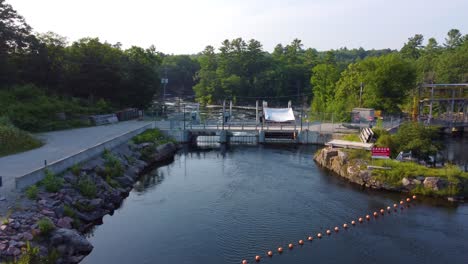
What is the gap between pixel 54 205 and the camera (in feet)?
75.3

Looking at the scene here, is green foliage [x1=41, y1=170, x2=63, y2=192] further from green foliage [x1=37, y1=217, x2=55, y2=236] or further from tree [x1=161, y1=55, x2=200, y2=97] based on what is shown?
tree [x1=161, y1=55, x2=200, y2=97]

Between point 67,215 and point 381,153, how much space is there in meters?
24.0

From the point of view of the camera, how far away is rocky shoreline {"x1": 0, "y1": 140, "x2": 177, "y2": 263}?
1852cm

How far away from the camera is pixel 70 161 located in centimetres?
2820

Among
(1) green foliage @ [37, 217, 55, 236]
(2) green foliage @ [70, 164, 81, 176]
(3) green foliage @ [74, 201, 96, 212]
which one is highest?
(2) green foliage @ [70, 164, 81, 176]

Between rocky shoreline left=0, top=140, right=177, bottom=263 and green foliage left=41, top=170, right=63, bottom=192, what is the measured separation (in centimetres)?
26

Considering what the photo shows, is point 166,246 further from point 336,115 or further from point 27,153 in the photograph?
point 336,115

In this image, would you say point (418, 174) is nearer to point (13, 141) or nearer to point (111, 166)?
point (111, 166)

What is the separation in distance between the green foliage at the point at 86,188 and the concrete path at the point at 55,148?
9.63 feet

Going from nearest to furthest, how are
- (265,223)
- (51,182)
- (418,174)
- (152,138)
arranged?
(51,182)
(265,223)
(418,174)
(152,138)

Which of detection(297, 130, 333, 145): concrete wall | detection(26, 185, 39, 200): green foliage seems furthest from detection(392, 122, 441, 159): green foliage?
detection(26, 185, 39, 200): green foliage

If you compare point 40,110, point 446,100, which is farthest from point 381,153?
point 446,100

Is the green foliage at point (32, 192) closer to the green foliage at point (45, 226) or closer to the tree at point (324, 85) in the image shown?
the green foliage at point (45, 226)

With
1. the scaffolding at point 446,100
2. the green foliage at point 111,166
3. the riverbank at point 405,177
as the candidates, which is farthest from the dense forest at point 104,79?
the riverbank at point 405,177
